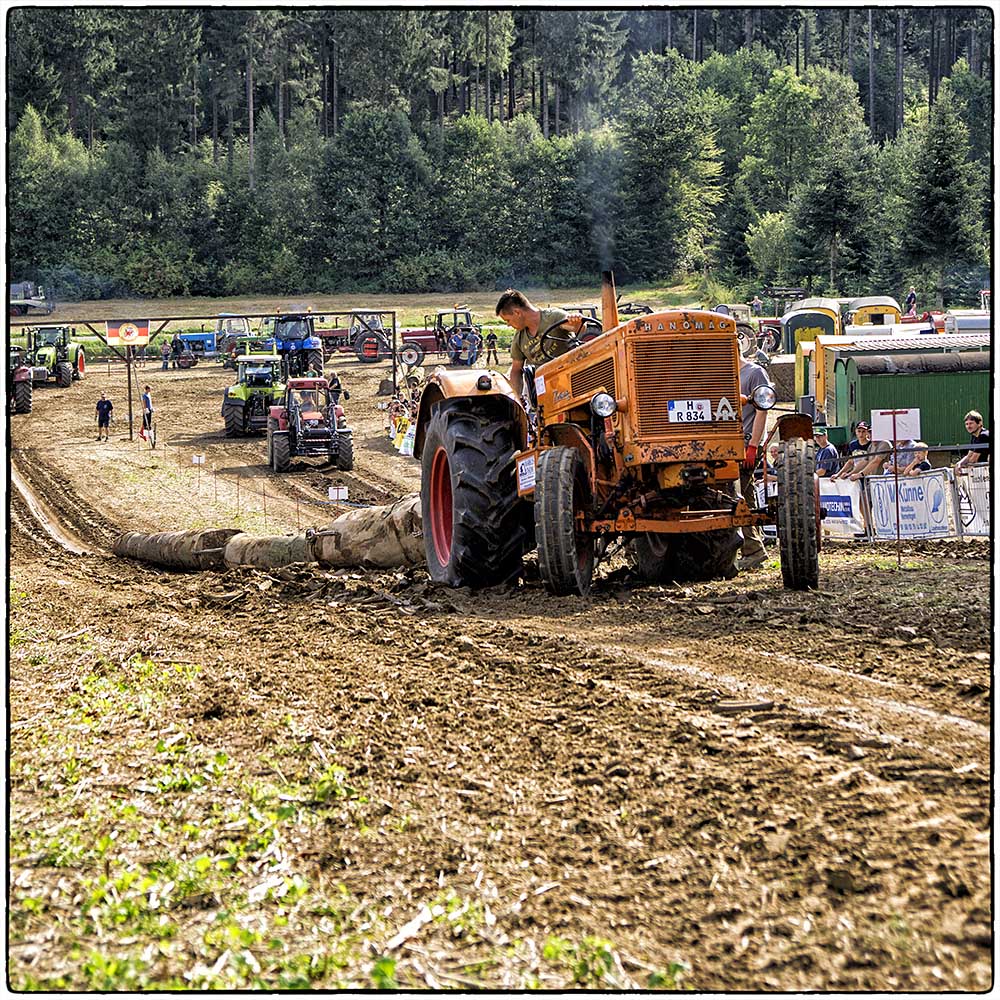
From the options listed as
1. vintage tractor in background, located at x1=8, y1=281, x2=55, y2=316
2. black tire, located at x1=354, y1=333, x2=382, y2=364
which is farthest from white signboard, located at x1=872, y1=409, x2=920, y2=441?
vintage tractor in background, located at x1=8, y1=281, x2=55, y2=316

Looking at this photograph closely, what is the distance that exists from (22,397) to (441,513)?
29.6 meters

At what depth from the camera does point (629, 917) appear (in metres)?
3.79

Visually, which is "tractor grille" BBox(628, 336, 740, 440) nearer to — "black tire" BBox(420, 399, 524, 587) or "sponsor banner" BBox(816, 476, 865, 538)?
"black tire" BBox(420, 399, 524, 587)

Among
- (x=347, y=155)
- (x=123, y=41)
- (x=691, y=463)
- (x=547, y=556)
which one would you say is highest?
(x=123, y=41)

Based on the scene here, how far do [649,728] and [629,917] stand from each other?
72.8 inches

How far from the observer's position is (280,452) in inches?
1099

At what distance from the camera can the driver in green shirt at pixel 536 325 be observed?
10.1 meters

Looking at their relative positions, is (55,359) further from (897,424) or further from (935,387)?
(897,424)

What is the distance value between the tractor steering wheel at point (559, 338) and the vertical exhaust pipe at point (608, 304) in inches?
16.1

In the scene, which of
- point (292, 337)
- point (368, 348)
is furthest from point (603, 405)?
point (368, 348)

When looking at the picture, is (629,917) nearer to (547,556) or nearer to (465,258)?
(547,556)

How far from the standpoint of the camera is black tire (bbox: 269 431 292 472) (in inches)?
1100

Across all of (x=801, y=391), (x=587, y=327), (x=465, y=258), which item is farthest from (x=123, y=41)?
(x=587, y=327)

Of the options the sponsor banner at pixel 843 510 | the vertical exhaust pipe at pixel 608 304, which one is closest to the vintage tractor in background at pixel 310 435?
the sponsor banner at pixel 843 510
